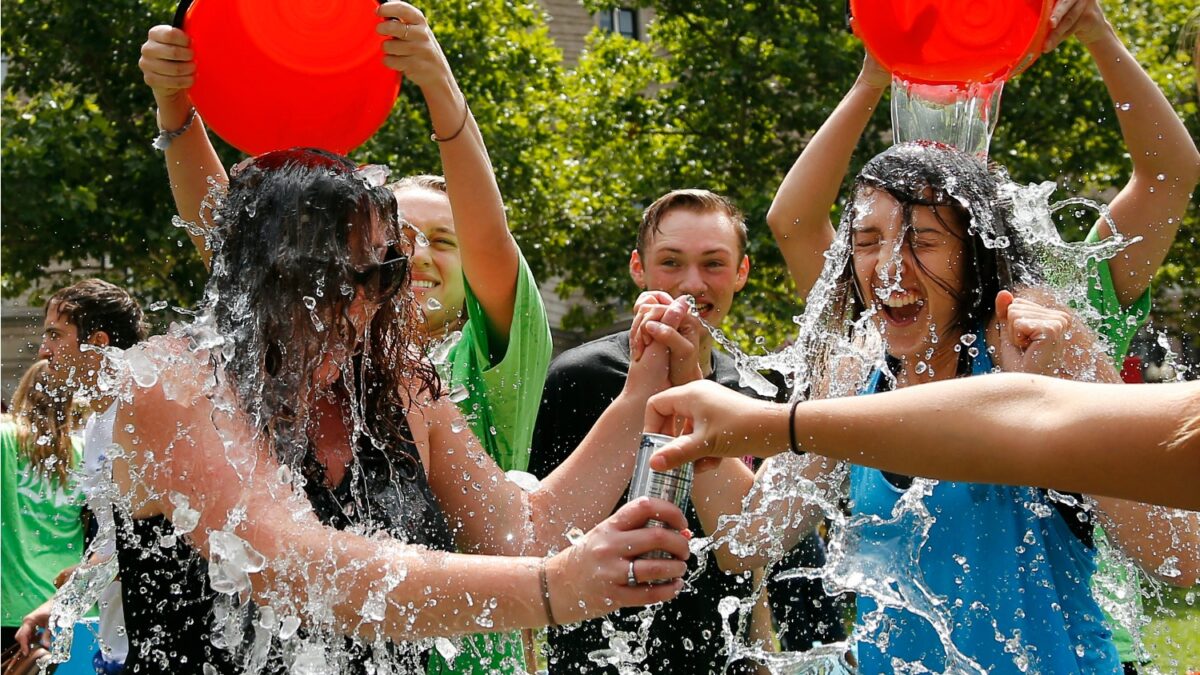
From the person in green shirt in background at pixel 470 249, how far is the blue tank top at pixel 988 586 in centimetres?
83

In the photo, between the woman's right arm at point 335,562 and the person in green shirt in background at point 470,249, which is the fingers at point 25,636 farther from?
the woman's right arm at point 335,562

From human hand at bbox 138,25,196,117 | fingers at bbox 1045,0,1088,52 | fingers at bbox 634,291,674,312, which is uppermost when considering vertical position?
fingers at bbox 1045,0,1088,52

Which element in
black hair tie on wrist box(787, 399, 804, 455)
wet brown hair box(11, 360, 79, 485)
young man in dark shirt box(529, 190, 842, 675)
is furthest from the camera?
wet brown hair box(11, 360, 79, 485)

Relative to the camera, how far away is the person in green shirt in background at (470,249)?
2838 millimetres

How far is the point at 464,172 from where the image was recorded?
2943 millimetres

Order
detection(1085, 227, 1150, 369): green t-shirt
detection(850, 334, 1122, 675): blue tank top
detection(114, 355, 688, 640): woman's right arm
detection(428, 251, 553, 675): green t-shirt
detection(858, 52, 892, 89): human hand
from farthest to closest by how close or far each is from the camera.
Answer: detection(858, 52, 892, 89): human hand → detection(1085, 227, 1150, 369): green t-shirt → detection(428, 251, 553, 675): green t-shirt → detection(850, 334, 1122, 675): blue tank top → detection(114, 355, 688, 640): woman's right arm

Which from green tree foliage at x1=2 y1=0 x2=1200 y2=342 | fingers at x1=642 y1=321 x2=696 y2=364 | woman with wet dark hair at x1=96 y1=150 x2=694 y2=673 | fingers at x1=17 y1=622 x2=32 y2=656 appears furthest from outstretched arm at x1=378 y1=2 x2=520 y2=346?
green tree foliage at x1=2 y1=0 x2=1200 y2=342

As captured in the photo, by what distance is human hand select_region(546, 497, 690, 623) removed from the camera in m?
2.08

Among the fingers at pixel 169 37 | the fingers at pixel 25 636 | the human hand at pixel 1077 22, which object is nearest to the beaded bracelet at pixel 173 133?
the fingers at pixel 169 37

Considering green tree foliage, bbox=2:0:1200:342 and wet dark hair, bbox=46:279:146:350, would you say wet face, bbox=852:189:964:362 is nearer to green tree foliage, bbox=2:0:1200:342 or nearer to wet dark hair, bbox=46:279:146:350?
wet dark hair, bbox=46:279:146:350

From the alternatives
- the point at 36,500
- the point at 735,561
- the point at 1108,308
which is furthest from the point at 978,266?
the point at 36,500

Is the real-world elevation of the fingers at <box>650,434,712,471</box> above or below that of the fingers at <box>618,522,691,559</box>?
above

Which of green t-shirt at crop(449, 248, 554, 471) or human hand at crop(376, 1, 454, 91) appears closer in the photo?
human hand at crop(376, 1, 454, 91)

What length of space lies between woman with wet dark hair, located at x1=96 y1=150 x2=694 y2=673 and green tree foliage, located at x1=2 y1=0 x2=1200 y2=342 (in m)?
9.68
